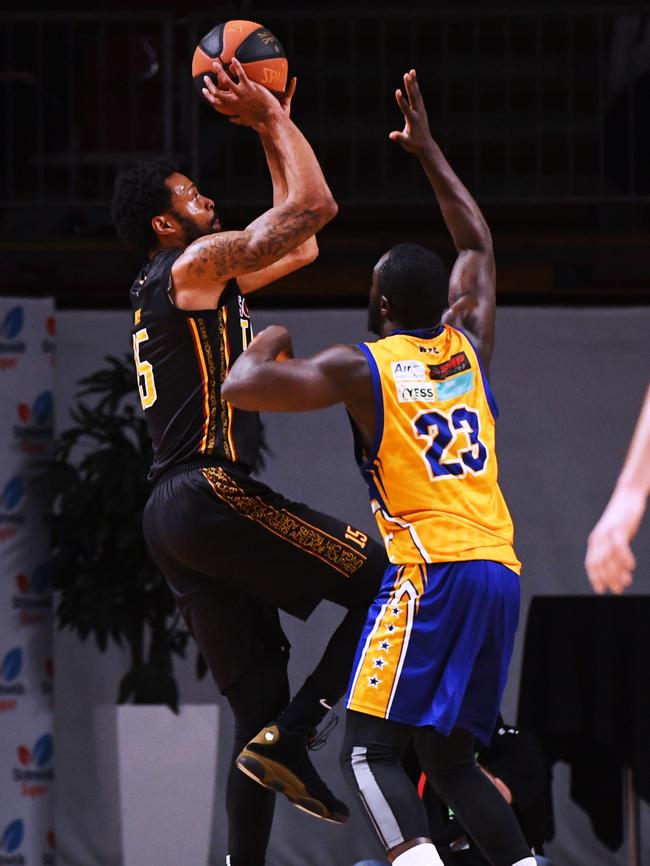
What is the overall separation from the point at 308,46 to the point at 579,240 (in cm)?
224

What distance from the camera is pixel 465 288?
3816mm

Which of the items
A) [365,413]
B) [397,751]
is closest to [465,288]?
[365,413]

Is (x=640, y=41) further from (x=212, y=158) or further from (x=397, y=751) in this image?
(x=397, y=751)

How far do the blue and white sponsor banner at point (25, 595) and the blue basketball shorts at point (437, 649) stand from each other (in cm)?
309

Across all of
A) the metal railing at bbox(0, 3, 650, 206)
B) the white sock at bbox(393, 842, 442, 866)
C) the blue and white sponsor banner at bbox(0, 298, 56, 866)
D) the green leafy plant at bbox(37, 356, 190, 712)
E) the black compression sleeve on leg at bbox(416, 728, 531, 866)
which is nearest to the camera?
the white sock at bbox(393, 842, 442, 866)

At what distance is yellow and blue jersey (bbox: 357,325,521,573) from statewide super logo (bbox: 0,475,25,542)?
3.06 m

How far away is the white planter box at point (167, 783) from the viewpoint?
18.9 feet

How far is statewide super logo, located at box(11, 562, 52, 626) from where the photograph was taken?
240 inches

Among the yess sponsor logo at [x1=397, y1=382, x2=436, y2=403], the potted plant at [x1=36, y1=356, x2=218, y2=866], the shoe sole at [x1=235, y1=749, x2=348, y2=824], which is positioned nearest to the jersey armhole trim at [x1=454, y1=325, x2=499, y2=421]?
the yess sponsor logo at [x1=397, y1=382, x2=436, y2=403]

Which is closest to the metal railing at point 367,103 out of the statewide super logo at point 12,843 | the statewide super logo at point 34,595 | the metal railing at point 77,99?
the metal railing at point 77,99

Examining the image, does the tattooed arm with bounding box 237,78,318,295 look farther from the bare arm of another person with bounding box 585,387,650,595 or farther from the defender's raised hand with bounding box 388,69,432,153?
the bare arm of another person with bounding box 585,387,650,595

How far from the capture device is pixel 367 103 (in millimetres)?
→ 7816

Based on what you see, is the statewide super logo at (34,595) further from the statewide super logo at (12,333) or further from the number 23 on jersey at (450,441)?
the number 23 on jersey at (450,441)

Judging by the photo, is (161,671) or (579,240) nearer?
(161,671)
